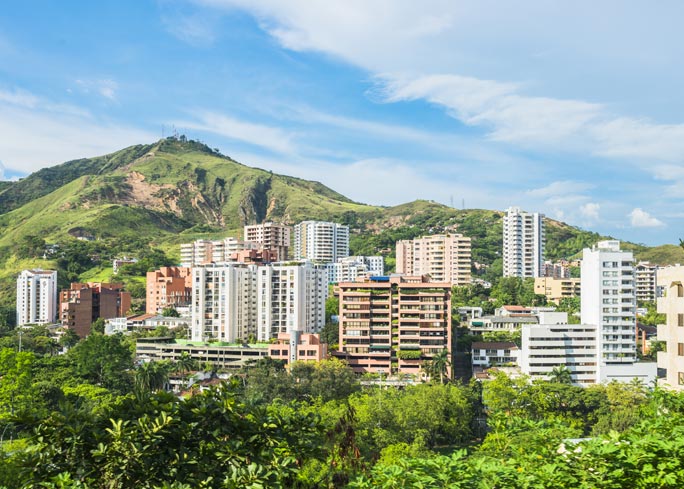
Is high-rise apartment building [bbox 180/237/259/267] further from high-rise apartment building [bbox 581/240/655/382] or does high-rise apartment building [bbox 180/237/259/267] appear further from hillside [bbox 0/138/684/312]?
high-rise apartment building [bbox 581/240/655/382]

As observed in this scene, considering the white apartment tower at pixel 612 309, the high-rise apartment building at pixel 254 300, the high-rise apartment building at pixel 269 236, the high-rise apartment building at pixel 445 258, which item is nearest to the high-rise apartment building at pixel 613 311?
the white apartment tower at pixel 612 309

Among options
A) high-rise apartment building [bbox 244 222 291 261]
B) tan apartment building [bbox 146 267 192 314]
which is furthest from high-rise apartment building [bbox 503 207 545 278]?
tan apartment building [bbox 146 267 192 314]

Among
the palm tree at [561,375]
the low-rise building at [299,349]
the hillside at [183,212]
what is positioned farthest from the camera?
the hillside at [183,212]

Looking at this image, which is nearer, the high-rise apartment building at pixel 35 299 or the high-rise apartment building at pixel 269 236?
the high-rise apartment building at pixel 35 299

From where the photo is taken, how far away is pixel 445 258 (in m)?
→ 71.8

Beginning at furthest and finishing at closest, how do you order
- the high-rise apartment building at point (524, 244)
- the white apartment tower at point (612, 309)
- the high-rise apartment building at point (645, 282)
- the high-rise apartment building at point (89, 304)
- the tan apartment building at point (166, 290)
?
1. the high-rise apartment building at point (524, 244)
2. the high-rise apartment building at point (645, 282)
3. the tan apartment building at point (166, 290)
4. the high-rise apartment building at point (89, 304)
5. the white apartment tower at point (612, 309)

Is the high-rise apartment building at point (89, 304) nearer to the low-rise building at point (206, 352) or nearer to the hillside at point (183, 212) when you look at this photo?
the hillside at point (183, 212)

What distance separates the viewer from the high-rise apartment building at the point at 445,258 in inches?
2800

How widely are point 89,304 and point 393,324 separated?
2979 cm

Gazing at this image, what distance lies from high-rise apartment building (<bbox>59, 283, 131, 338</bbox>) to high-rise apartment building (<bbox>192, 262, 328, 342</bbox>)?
13.5 meters

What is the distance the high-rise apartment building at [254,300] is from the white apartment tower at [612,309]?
760 inches

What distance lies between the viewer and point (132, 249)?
80688 millimetres

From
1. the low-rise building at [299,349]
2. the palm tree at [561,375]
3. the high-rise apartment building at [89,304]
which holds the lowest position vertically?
the palm tree at [561,375]

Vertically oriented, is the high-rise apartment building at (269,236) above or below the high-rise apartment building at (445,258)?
above
